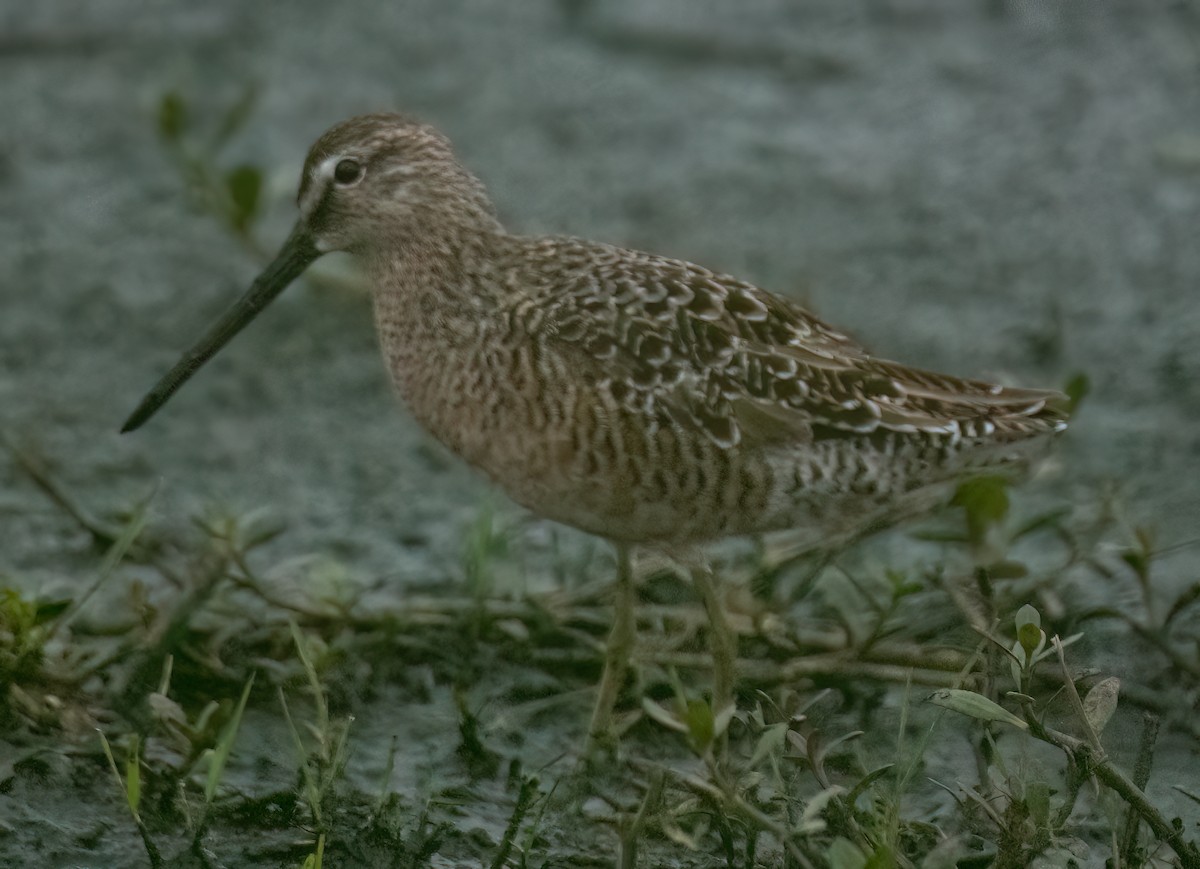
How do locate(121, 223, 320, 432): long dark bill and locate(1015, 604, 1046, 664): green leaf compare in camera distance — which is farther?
locate(121, 223, 320, 432): long dark bill

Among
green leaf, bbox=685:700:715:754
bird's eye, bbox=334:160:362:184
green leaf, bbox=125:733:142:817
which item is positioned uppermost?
bird's eye, bbox=334:160:362:184

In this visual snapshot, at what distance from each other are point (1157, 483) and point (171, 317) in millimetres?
2767

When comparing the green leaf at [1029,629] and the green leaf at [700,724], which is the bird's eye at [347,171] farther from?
the green leaf at [1029,629]

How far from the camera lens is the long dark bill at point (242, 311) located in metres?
3.97

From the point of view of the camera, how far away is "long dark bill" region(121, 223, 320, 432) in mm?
3967

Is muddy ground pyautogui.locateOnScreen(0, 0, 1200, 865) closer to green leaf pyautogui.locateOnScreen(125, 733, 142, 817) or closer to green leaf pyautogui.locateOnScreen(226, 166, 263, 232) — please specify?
green leaf pyautogui.locateOnScreen(226, 166, 263, 232)

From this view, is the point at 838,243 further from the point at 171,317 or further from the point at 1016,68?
the point at 171,317

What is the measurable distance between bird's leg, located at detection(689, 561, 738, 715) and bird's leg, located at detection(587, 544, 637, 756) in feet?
0.59

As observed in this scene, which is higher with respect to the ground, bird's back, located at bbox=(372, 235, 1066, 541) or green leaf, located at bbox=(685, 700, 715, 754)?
bird's back, located at bbox=(372, 235, 1066, 541)

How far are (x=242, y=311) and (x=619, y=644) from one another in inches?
41.9

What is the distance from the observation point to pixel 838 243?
5.82 metres

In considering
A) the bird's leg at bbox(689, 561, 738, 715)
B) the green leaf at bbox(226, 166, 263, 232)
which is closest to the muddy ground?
the green leaf at bbox(226, 166, 263, 232)

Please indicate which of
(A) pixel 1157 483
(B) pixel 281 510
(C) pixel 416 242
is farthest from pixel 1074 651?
(B) pixel 281 510

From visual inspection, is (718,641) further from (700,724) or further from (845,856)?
(845,856)
